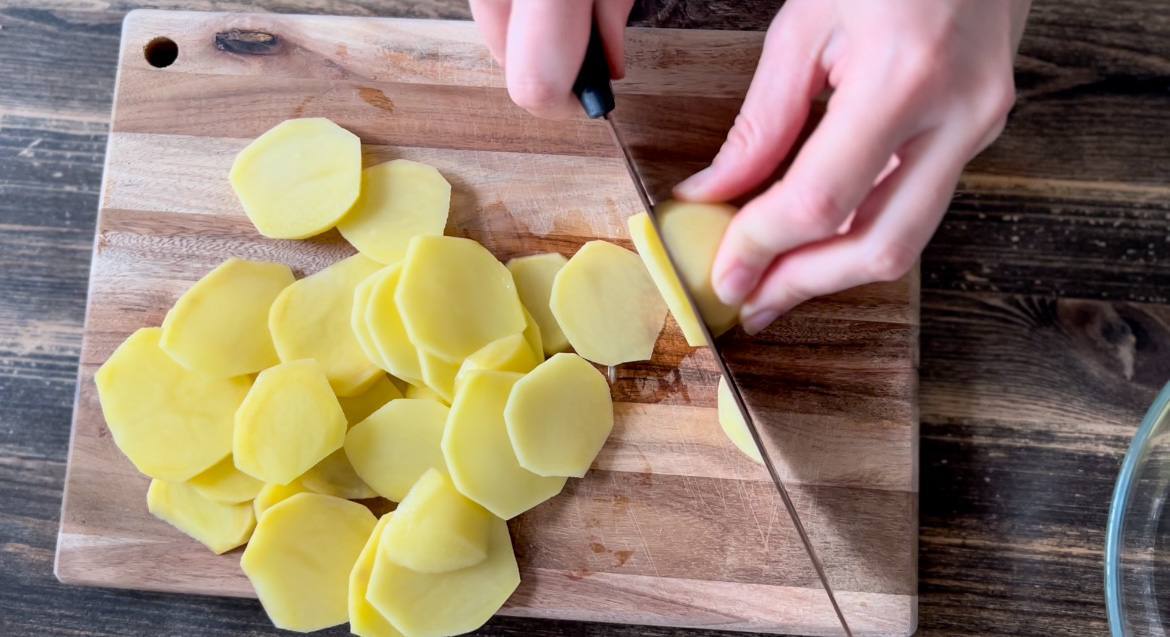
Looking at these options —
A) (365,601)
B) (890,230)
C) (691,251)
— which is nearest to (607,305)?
→ (691,251)

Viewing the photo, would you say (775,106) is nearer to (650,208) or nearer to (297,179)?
(650,208)

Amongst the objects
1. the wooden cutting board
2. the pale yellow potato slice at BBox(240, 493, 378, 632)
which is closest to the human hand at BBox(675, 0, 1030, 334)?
the wooden cutting board

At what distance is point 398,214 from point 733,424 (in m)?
0.65

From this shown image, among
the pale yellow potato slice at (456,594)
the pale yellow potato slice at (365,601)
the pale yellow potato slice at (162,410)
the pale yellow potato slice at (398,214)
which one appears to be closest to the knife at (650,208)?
the pale yellow potato slice at (398,214)

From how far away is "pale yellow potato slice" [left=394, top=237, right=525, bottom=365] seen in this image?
1.42 meters

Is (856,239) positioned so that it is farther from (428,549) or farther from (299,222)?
(299,222)

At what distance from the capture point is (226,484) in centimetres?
148

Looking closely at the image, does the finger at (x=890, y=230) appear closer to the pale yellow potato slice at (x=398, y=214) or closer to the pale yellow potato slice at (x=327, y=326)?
the pale yellow potato slice at (x=398, y=214)

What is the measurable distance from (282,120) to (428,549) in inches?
30.2

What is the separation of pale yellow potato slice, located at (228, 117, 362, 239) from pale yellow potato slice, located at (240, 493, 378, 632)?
448 millimetres

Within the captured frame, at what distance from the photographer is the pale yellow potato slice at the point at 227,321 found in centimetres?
145

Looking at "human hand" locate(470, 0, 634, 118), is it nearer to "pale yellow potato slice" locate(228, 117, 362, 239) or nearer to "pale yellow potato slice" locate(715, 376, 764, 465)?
"pale yellow potato slice" locate(228, 117, 362, 239)

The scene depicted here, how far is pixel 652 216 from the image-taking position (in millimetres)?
1349

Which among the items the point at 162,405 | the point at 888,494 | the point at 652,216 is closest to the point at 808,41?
the point at 652,216
